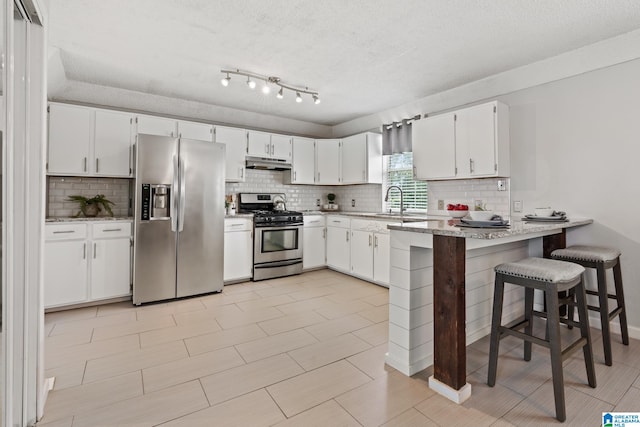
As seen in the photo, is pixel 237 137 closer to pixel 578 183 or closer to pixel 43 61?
pixel 43 61

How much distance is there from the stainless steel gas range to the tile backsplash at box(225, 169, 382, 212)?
→ 0.20 metres

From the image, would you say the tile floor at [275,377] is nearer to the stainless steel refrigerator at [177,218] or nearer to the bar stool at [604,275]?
the bar stool at [604,275]

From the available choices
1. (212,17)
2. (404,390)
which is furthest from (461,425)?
(212,17)

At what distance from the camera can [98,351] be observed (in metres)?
2.38

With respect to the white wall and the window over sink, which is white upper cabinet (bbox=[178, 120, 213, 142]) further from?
the white wall

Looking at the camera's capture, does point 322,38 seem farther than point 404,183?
No

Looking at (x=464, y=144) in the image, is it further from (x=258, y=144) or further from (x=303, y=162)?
(x=258, y=144)

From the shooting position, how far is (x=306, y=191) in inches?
220

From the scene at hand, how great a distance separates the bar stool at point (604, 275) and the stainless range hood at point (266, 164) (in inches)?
141

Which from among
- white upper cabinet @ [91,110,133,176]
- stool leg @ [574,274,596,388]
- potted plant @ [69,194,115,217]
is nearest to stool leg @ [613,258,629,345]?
stool leg @ [574,274,596,388]

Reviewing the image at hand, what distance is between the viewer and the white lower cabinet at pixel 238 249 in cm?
416

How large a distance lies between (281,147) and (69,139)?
2617mm

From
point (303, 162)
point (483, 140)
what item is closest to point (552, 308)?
point (483, 140)

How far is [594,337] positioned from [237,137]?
4.50m
